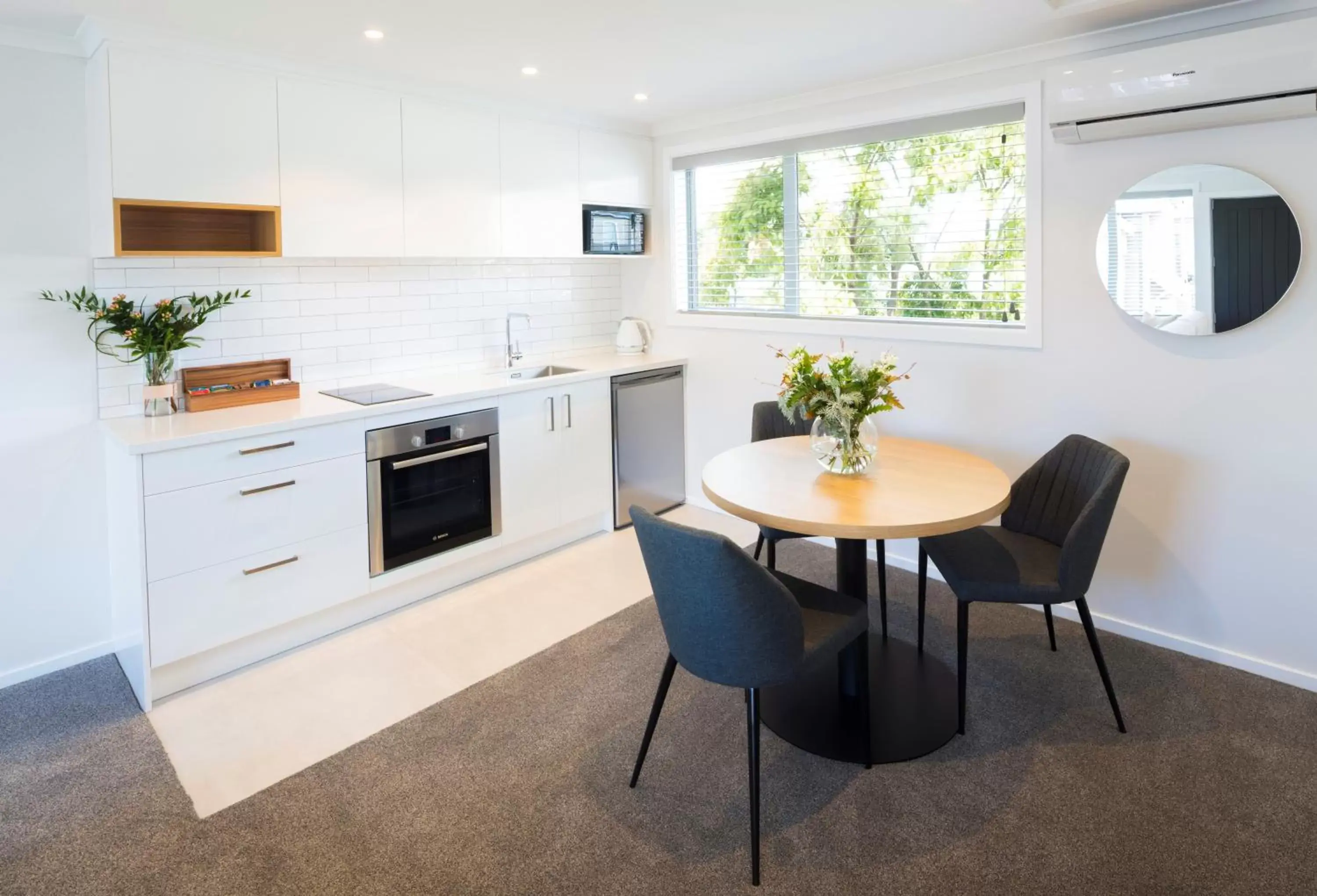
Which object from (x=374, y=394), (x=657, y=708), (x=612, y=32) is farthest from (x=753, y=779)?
(x=612, y=32)

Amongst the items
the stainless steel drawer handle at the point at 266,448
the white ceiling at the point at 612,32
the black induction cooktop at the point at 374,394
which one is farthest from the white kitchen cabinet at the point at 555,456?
the white ceiling at the point at 612,32

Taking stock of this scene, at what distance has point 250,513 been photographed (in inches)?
116

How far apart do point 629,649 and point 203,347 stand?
212 centimetres

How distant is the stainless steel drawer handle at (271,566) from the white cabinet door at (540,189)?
70.3 inches

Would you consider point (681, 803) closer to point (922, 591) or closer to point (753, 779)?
point (753, 779)

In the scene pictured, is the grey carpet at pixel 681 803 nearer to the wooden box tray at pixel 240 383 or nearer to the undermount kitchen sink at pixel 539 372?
the wooden box tray at pixel 240 383

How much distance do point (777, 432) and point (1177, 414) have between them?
1.52 meters

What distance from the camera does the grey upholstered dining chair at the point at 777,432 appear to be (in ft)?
10.6

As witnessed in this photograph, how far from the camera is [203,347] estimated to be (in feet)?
10.9

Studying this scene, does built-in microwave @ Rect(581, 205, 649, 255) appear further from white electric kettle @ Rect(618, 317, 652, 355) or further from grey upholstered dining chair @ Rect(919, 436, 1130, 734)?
grey upholstered dining chair @ Rect(919, 436, 1130, 734)

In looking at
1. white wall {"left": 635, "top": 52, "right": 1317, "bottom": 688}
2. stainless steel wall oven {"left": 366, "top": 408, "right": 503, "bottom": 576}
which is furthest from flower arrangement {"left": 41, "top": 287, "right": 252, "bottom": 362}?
white wall {"left": 635, "top": 52, "right": 1317, "bottom": 688}

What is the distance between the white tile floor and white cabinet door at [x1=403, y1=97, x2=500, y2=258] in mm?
1598

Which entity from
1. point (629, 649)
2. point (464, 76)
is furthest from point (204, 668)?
point (464, 76)

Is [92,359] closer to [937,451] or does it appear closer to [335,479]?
[335,479]
